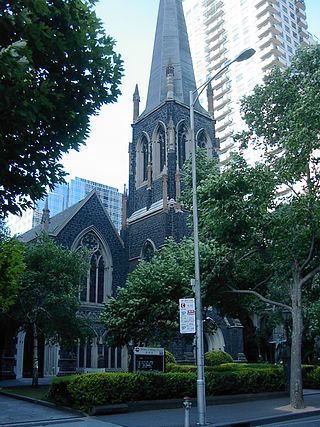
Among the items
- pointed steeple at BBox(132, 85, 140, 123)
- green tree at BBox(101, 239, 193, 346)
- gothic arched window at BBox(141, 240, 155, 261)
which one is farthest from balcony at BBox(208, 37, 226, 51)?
green tree at BBox(101, 239, 193, 346)

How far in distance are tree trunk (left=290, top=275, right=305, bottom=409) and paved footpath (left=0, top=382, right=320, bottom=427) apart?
35 centimetres

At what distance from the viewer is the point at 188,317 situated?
1279cm

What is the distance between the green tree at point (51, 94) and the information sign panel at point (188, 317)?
5173 millimetres

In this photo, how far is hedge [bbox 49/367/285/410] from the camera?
1467cm

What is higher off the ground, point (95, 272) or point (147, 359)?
point (95, 272)

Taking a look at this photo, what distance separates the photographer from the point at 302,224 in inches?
641

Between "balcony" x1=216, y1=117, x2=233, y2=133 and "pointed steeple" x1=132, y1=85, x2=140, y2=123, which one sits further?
"balcony" x1=216, y1=117, x2=233, y2=133

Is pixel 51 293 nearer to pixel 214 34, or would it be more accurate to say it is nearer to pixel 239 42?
pixel 239 42

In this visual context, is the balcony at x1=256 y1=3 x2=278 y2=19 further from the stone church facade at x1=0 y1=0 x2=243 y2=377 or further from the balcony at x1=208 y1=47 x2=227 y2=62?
the stone church facade at x1=0 y1=0 x2=243 y2=377

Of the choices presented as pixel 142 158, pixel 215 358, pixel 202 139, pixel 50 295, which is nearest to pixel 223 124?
pixel 202 139

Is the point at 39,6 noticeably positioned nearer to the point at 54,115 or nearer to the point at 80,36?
the point at 80,36

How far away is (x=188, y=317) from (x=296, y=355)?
5.01 metres

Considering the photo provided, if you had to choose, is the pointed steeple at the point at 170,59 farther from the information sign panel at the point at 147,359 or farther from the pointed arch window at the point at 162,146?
the information sign panel at the point at 147,359

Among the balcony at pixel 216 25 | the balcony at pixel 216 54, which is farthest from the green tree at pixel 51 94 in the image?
the balcony at pixel 216 25
